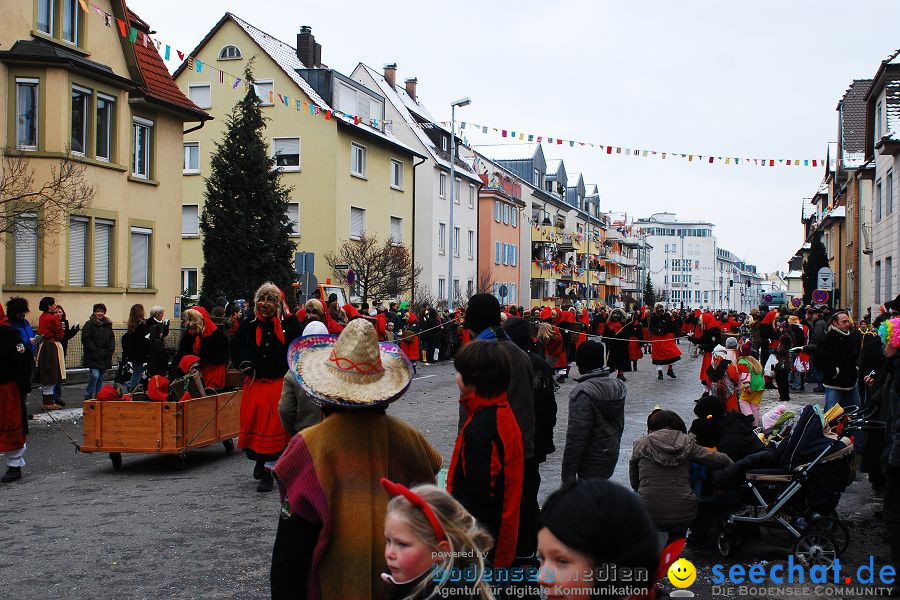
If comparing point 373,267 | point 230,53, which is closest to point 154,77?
point 373,267

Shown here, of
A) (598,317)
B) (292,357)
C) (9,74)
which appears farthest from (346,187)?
(292,357)

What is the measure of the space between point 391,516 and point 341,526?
0.35m

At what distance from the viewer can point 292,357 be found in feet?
A: 12.4

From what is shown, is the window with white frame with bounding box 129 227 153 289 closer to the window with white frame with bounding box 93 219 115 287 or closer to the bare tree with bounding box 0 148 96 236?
the window with white frame with bounding box 93 219 115 287

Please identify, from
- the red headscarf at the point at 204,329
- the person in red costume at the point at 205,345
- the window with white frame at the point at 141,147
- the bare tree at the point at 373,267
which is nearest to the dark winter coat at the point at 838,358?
the person in red costume at the point at 205,345

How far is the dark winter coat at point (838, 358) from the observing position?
461 inches

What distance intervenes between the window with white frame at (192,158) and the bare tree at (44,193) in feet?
56.9

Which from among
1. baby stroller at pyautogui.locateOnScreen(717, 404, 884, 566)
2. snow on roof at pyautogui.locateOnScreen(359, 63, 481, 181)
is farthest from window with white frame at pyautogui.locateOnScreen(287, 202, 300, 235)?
baby stroller at pyautogui.locateOnScreen(717, 404, 884, 566)

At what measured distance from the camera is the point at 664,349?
2288 centimetres

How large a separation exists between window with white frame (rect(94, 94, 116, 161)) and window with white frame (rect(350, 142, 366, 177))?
52.5 ft

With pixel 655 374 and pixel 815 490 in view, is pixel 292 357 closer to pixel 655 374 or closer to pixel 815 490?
pixel 815 490

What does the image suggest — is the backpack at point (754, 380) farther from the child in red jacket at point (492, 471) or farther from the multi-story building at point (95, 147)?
the multi-story building at point (95, 147)

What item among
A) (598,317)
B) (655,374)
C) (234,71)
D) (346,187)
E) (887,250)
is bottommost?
(655,374)

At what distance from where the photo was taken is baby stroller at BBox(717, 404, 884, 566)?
6773 mm
